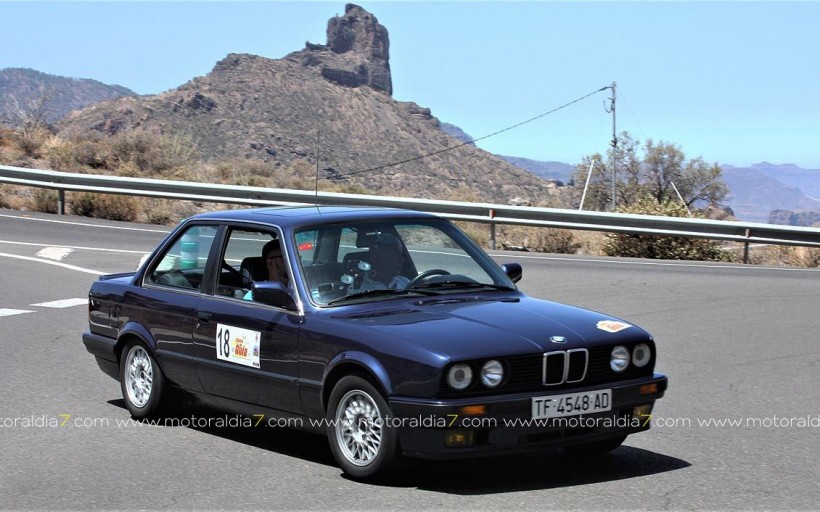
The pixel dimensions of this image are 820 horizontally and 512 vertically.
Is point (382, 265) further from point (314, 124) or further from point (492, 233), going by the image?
point (314, 124)

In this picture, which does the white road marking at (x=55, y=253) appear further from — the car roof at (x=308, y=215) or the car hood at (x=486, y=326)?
the car hood at (x=486, y=326)

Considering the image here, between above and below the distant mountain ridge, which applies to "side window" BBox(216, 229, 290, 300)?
below

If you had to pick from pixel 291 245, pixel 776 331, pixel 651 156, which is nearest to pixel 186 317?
pixel 291 245

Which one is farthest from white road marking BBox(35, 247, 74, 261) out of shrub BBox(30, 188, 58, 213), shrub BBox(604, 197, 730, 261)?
shrub BBox(604, 197, 730, 261)

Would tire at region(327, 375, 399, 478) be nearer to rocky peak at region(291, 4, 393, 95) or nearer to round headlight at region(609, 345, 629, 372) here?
round headlight at region(609, 345, 629, 372)

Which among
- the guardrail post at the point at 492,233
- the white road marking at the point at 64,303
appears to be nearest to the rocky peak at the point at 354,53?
the guardrail post at the point at 492,233

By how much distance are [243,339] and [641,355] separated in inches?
94.7

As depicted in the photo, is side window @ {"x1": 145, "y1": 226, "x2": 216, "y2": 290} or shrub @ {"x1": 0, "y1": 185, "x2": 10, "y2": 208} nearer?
side window @ {"x1": 145, "y1": 226, "x2": 216, "y2": 290}

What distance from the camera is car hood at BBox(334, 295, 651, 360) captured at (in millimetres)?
6043

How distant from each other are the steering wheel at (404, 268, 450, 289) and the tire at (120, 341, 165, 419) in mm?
1963

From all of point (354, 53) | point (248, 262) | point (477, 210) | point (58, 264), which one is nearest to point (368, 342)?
point (248, 262)

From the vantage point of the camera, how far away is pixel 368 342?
6.20 metres

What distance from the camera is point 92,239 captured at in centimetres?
2020

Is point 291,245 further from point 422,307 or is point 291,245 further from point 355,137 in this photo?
point 355,137
